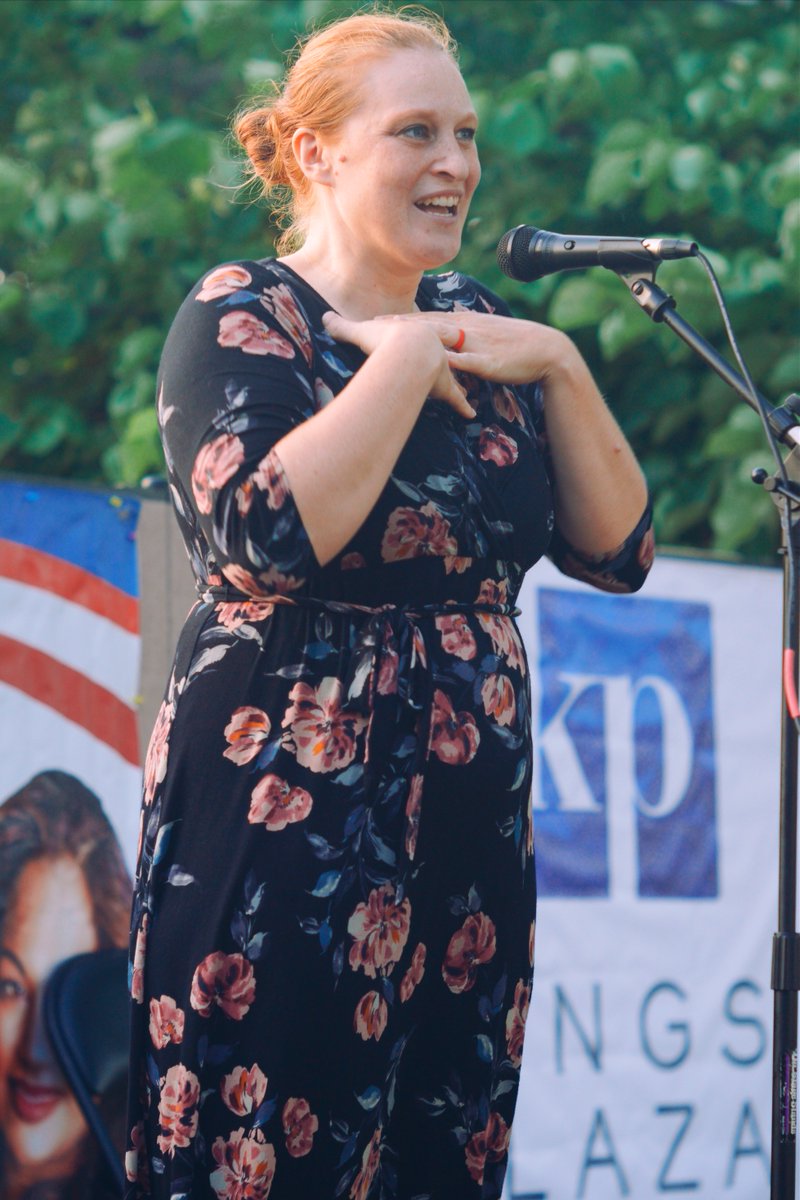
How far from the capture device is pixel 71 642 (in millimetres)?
2955

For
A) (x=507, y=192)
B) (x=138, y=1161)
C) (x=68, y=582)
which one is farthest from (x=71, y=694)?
(x=507, y=192)

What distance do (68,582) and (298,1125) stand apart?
1.57 metres

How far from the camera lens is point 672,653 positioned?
3748mm

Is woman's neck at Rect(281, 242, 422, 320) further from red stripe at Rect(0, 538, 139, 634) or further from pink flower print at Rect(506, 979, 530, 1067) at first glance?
red stripe at Rect(0, 538, 139, 634)

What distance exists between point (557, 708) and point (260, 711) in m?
1.98

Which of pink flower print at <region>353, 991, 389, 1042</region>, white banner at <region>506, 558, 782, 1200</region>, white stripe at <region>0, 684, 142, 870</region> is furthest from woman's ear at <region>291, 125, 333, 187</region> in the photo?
white banner at <region>506, 558, 782, 1200</region>

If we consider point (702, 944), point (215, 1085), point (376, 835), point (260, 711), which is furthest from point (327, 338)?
point (702, 944)

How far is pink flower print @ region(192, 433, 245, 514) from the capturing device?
163cm

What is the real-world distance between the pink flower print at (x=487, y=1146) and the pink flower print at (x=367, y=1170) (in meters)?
0.13

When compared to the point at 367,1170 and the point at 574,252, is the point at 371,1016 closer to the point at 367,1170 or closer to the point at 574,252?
the point at 367,1170

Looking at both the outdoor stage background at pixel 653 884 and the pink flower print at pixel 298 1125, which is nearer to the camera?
the pink flower print at pixel 298 1125

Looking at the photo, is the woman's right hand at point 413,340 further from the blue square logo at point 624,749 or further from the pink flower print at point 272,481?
the blue square logo at point 624,749

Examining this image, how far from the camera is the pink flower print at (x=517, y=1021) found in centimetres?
181

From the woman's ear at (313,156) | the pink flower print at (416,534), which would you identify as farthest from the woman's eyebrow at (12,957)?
the woman's ear at (313,156)
